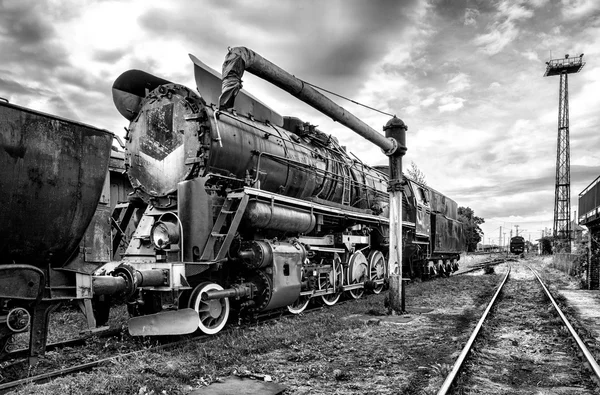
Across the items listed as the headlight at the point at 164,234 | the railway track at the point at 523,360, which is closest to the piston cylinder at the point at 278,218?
the headlight at the point at 164,234

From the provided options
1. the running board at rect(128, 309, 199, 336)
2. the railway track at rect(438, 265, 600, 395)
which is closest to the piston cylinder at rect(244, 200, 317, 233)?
the running board at rect(128, 309, 199, 336)

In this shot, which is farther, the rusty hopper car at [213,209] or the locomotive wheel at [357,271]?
the locomotive wheel at [357,271]

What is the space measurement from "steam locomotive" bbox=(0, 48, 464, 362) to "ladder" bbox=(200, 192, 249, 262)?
18 millimetres

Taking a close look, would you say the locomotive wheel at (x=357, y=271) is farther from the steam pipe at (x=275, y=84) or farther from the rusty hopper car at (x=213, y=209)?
the steam pipe at (x=275, y=84)

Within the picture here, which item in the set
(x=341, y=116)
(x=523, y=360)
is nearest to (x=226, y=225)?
(x=341, y=116)

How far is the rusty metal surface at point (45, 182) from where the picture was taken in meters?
3.69

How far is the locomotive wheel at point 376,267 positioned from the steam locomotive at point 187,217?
3.23ft

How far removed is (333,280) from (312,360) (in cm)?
460

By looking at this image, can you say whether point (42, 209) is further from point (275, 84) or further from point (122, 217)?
point (275, 84)

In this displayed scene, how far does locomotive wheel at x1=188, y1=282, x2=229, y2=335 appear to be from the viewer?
645cm

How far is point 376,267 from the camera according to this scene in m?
12.5

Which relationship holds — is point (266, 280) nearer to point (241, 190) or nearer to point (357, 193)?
point (241, 190)

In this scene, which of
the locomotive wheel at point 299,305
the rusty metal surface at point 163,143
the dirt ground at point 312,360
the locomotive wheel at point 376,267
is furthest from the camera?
the locomotive wheel at point 376,267

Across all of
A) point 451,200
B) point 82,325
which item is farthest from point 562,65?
point 82,325
